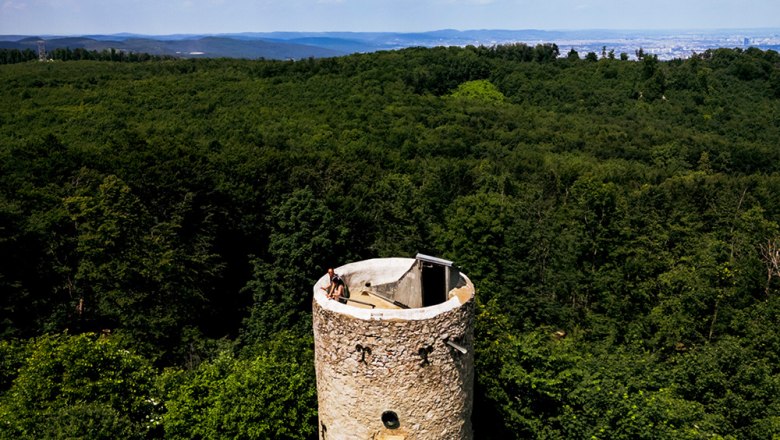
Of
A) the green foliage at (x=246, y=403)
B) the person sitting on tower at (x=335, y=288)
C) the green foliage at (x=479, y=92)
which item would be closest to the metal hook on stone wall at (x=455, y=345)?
the person sitting on tower at (x=335, y=288)

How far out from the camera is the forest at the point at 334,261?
51.9ft

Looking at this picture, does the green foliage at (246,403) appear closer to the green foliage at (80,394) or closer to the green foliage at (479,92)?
the green foliage at (80,394)

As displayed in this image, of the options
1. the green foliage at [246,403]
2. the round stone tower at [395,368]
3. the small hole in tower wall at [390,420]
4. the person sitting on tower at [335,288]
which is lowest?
the green foliage at [246,403]

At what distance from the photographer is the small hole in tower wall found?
31.6 feet

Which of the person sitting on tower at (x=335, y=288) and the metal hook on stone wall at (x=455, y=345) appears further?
the person sitting on tower at (x=335, y=288)

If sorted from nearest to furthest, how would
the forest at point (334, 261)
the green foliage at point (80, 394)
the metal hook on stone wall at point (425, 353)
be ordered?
the metal hook on stone wall at point (425, 353) → the green foliage at point (80, 394) → the forest at point (334, 261)

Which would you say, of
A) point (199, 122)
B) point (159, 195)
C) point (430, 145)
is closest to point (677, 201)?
point (430, 145)

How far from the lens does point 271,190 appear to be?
29.8 metres

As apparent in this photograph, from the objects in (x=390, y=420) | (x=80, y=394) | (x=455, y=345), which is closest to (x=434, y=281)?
(x=455, y=345)

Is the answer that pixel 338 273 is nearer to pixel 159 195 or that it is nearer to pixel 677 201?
pixel 159 195

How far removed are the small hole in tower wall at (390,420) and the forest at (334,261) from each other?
589 centimetres

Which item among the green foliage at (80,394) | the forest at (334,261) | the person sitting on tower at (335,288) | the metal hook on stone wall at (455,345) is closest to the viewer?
the metal hook on stone wall at (455,345)

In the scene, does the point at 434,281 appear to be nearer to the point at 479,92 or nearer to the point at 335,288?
the point at 335,288

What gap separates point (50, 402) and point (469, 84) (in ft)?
227
